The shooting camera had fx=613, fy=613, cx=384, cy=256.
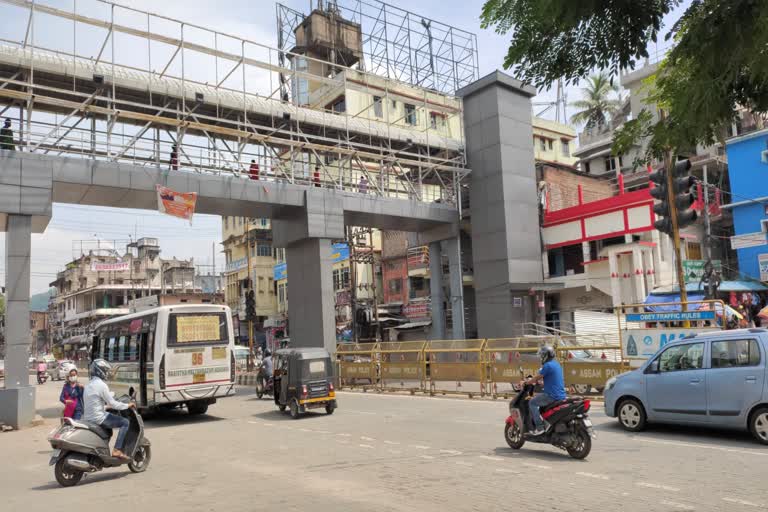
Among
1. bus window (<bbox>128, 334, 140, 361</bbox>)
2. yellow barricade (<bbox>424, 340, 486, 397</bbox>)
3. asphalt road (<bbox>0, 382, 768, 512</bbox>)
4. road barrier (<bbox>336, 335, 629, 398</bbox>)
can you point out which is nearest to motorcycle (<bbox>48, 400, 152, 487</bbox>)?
asphalt road (<bbox>0, 382, 768, 512</bbox>)

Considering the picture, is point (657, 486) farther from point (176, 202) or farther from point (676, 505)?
point (176, 202)

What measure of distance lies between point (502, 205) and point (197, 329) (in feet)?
57.2

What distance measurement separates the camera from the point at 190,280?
8519cm

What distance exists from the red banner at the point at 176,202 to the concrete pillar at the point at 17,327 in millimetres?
4226

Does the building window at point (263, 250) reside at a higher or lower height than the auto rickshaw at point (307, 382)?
higher

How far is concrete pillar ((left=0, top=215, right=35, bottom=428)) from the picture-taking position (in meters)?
17.3

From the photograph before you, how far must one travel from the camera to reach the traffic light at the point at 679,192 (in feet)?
40.6

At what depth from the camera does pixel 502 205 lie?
29766 millimetres

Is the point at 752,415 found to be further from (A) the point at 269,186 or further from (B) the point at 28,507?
(A) the point at 269,186

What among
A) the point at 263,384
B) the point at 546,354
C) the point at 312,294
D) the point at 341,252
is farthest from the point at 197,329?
the point at 341,252

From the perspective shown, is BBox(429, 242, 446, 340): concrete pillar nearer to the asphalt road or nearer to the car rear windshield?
the car rear windshield

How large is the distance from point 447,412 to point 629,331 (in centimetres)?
507

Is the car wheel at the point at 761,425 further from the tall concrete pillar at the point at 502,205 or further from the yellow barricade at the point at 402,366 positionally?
the tall concrete pillar at the point at 502,205

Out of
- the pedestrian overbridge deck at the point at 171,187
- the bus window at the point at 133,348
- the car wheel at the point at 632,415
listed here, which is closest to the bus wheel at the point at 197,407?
the bus window at the point at 133,348
